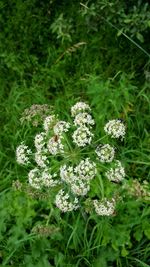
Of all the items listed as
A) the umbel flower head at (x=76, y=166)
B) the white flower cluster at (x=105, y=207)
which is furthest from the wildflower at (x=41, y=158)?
the white flower cluster at (x=105, y=207)

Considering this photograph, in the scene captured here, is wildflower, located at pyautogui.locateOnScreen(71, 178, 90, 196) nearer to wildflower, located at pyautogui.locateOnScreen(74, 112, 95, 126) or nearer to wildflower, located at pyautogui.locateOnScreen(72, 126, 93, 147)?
wildflower, located at pyautogui.locateOnScreen(72, 126, 93, 147)

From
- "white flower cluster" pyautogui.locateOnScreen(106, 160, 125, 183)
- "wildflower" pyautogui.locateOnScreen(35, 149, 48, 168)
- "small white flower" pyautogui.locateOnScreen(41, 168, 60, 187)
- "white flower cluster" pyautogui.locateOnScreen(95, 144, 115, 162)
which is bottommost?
"white flower cluster" pyautogui.locateOnScreen(106, 160, 125, 183)

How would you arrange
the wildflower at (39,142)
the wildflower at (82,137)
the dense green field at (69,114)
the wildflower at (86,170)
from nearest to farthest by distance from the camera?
the wildflower at (86,170) < the wildflower at (82,137) < the wildflower at (39,142) < the dense green field at (69,114)

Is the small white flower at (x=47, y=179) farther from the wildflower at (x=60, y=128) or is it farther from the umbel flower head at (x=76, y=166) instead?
the wildflower at (x=60, y=128)

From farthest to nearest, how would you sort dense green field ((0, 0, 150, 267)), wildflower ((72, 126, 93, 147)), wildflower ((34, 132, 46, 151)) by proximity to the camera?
A: dense green field ((0, 0, 150, 267)) → wildflower ((34, 132, 46, 151)) → wildflower ((72, 126, 93, 147))

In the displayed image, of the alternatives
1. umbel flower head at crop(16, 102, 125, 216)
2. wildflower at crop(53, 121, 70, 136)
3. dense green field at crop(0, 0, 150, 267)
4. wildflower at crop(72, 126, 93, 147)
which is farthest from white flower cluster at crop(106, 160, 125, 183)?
wildflower at crop(53, 121, 70, 136)

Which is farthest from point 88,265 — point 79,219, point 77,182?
point 77,182
